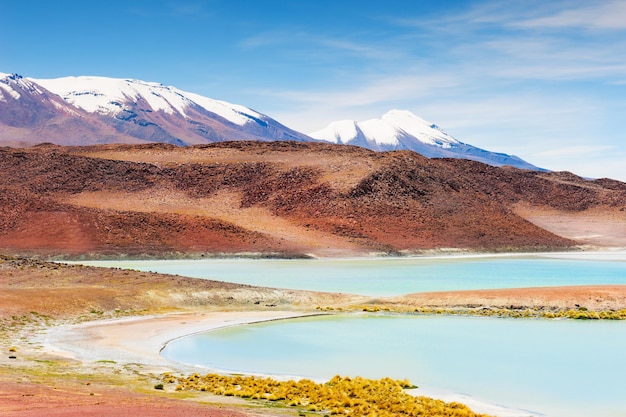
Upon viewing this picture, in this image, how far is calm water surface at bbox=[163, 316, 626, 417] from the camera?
66.4 feet

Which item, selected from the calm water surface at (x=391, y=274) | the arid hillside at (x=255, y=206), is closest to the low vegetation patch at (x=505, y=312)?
the calm water surface at (x=391, y=274)

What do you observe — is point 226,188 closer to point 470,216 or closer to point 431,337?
point 470,216

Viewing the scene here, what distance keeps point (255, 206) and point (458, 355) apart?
276 feet

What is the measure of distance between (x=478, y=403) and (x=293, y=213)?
87.5 m

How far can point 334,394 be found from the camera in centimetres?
1856

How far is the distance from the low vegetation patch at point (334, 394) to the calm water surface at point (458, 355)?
189 centimetres

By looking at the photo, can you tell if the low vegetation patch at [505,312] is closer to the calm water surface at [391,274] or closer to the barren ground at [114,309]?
the barren ground at [114,309]

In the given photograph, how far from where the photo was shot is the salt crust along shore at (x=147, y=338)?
1986cm

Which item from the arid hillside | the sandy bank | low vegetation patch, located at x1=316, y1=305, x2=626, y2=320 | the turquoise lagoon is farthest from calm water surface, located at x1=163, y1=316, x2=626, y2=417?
the arid hillside

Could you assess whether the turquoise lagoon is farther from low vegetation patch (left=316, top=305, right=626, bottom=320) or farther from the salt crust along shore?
low vegetation patch (left=316, top=305, right=626, bottom=320)

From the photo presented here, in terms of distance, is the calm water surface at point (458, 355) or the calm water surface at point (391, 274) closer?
the calm water surface at point (458, 355)

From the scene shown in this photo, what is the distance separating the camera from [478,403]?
18.6 m

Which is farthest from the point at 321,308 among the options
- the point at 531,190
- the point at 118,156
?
the point at 531,190

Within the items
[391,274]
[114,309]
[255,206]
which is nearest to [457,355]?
[114,309]
